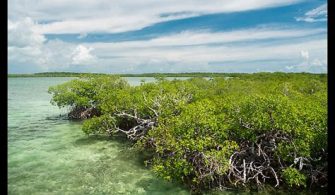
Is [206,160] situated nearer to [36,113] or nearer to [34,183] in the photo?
[34,183]

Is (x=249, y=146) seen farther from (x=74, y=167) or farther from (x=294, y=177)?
(x=74, y=167)

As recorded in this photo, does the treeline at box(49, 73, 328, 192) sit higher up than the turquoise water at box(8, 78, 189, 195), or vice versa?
the treeline at box(49, 73, 328, 192)

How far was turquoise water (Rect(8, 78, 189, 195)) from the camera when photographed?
276 inches

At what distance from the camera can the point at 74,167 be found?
8617 mm

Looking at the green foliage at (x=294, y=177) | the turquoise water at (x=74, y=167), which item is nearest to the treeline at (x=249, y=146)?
the green foliage at (x=294, y=177)

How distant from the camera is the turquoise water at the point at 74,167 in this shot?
23.0ft

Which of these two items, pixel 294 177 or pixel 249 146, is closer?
pixel 294 177

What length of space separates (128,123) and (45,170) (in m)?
4.62

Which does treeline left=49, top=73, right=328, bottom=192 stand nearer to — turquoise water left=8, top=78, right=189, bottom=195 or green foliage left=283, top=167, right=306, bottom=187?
green foliage left=283, top=167, right=306, bottom=187

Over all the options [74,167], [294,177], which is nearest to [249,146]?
[294,177]

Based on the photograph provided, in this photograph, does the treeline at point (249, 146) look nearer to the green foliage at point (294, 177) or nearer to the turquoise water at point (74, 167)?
the green foliage at point (294, 177)

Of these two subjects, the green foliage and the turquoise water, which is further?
the turquoise water

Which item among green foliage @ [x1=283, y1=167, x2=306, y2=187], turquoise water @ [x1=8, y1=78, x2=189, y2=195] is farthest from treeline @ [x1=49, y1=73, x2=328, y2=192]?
turquoise water @ [x1=8, y1=78, x2=189, y2=195]

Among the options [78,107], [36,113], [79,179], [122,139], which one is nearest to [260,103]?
[79,179]
